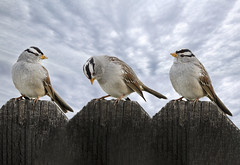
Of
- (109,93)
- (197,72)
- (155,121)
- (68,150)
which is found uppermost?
(197,72)

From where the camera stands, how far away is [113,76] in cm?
506

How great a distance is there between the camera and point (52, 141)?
10.6ft

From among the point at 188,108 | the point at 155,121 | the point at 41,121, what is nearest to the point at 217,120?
the point at 188,108

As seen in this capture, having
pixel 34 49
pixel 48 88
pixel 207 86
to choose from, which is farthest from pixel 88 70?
pixel 207 86

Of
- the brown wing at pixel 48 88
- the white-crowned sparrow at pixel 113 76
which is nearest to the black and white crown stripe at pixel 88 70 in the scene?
the white-crowned sparrow at pixel 113 76

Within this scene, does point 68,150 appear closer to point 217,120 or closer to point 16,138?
point 16,138

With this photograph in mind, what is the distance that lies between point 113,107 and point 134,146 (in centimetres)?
48

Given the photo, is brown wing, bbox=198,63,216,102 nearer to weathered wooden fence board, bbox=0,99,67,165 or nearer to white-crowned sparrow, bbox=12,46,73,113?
white-crowned sparrow, bbox=12,46,73,113

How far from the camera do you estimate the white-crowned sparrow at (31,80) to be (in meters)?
4.66

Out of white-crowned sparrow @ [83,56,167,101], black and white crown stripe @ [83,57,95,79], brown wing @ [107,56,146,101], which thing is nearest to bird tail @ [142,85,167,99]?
white-crowned sparrow @ [83,56,167,101]

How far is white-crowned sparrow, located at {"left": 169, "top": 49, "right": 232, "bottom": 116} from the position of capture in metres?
4.46

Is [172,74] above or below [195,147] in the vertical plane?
above

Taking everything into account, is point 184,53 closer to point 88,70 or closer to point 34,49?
point 88,70

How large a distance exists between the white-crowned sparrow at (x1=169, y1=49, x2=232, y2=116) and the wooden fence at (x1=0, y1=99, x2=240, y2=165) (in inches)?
49.2
